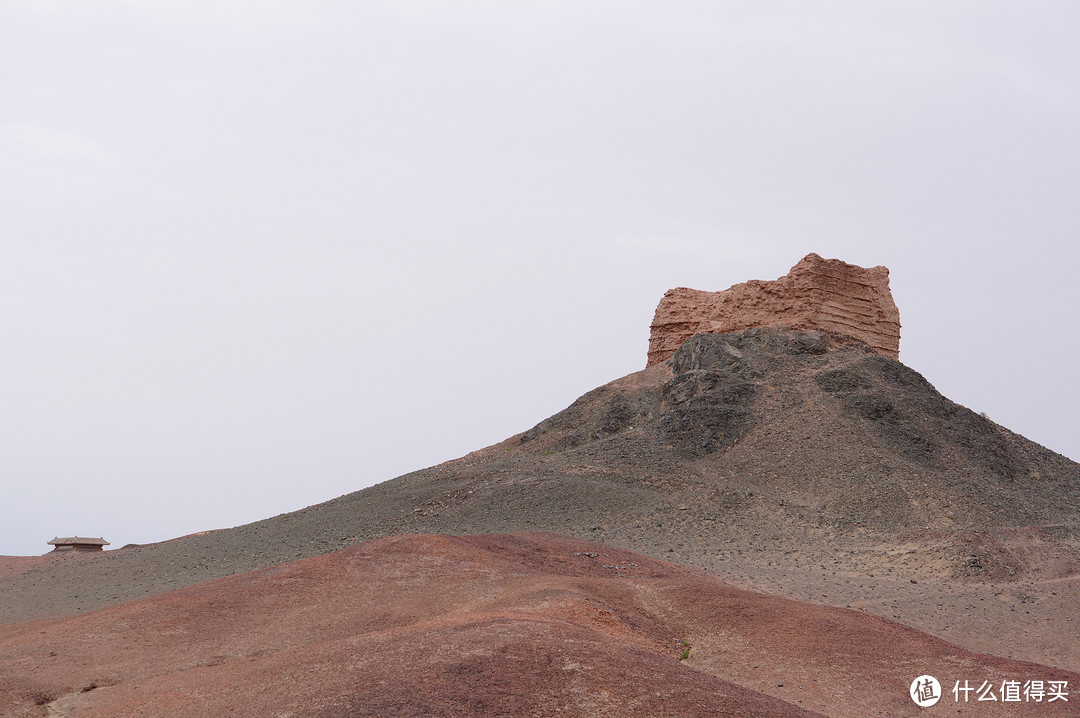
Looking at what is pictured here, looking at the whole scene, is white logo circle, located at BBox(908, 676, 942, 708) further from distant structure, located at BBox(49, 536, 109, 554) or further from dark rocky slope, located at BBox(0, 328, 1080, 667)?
distant structure, located at BBox(49, 536, 109, 554)

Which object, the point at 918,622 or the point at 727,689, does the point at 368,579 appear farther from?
the point at 918,622

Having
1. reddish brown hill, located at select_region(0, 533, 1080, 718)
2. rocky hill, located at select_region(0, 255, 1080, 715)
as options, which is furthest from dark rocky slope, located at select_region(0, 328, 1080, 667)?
reddish brown hill, located at select_region(0, 533, 1080, 718)

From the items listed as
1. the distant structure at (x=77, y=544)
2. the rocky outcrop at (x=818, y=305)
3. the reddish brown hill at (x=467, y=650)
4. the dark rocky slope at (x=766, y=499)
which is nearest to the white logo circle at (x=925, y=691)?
the reddish brown hill at (x=467, y=650)

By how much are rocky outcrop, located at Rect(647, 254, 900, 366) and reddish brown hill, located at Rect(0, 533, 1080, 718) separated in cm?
2006

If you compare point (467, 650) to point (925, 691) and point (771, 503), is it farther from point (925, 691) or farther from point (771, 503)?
point (771, 503)

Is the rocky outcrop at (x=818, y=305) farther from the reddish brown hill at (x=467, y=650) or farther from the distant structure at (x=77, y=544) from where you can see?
the distant structure at (x=77, y=544)

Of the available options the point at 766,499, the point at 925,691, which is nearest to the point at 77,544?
the point at 766,499

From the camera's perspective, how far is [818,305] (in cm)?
3412

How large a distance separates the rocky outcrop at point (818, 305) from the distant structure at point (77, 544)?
84.3 ft

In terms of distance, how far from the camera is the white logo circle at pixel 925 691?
9.94 metres

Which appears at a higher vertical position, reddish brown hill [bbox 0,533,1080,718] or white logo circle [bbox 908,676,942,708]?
reddish brown hill [bbox 0,533,1080,718]

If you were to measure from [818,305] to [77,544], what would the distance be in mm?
30472

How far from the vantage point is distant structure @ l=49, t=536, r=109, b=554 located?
30.0 m

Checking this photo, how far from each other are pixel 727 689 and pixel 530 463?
66.1ft
